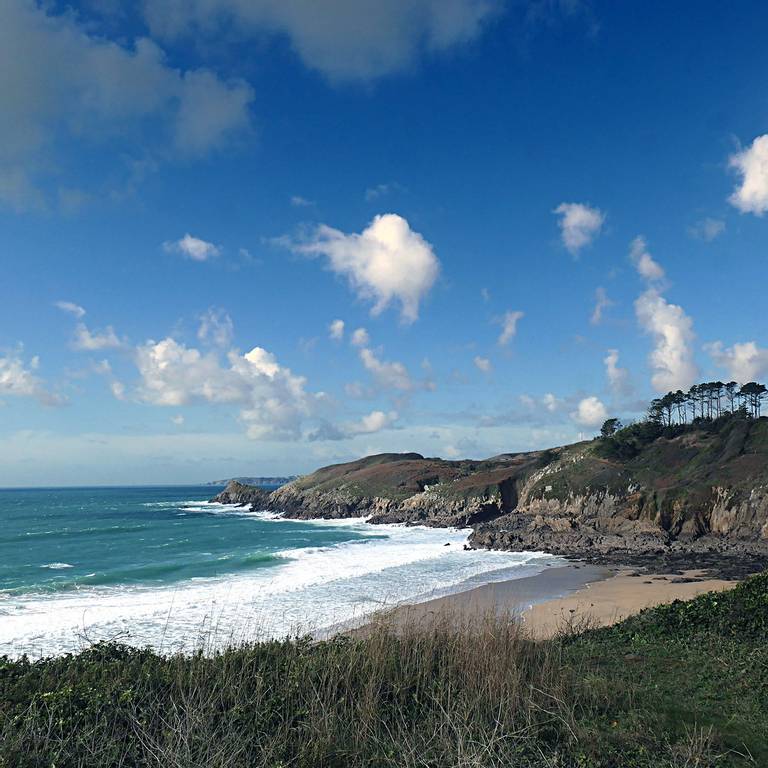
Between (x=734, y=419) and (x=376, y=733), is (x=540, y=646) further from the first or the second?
(x=734, y=419)

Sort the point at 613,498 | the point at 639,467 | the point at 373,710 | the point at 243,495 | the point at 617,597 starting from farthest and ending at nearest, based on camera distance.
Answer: the point at 243,495 < the point at 639,467 < the point at 613,498 < the point at 617,597 < the point at 373,710

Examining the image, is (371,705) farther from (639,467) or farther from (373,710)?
(639,467)

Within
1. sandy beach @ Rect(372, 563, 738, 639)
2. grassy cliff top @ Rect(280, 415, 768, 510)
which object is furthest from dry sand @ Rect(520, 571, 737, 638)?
grassy cliff top @ Rect(280, 415, 768, 510)

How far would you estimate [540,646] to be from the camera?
34.3ft

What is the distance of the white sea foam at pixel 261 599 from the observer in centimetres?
2117

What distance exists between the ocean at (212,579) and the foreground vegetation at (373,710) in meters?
1.99

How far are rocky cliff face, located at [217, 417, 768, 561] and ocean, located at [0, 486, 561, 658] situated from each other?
23.4 feet

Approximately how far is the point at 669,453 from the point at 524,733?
62679 millimetres

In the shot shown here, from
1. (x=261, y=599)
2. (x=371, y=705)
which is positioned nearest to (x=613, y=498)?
(x=261, y=599)

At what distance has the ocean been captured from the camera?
22094 mm

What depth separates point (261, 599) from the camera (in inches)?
1133

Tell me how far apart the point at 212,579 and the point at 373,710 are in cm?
3116

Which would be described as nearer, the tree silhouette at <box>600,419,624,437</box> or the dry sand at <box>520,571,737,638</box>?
the dry sand at <box>520,571,737,638</box>

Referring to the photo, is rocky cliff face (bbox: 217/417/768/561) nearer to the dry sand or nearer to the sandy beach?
the sandy beach
